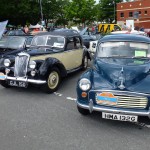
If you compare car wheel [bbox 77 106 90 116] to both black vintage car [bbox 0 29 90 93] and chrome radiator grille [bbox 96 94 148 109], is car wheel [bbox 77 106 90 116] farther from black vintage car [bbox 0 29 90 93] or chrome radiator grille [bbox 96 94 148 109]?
black vintage car [bbox 0 29 90 93]

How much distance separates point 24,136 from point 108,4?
67.8 m

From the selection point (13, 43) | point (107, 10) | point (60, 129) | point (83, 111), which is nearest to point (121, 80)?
point (83, 111)

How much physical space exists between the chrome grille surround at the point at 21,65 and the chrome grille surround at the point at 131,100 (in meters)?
3.17

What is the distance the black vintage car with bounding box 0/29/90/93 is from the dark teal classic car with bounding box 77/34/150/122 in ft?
5.46

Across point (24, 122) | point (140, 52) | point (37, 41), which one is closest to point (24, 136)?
point (24, 122)

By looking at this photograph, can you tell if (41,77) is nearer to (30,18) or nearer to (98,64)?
(98,64)

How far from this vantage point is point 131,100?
4.61 m

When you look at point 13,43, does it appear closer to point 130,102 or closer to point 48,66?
point 48,66

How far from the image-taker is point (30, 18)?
44469 millimetres

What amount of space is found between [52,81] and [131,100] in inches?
124

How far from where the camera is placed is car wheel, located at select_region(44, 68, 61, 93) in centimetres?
708

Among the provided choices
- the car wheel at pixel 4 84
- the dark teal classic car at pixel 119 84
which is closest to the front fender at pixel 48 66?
the car wheel at pixel 4 84

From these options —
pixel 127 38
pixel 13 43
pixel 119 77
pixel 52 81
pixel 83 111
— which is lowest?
pixel 83 111

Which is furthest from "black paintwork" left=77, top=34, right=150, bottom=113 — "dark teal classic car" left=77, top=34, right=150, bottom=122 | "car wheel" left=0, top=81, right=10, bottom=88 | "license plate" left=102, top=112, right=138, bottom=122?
"car wheel" left=0, top=81, right=10, bottom=88
